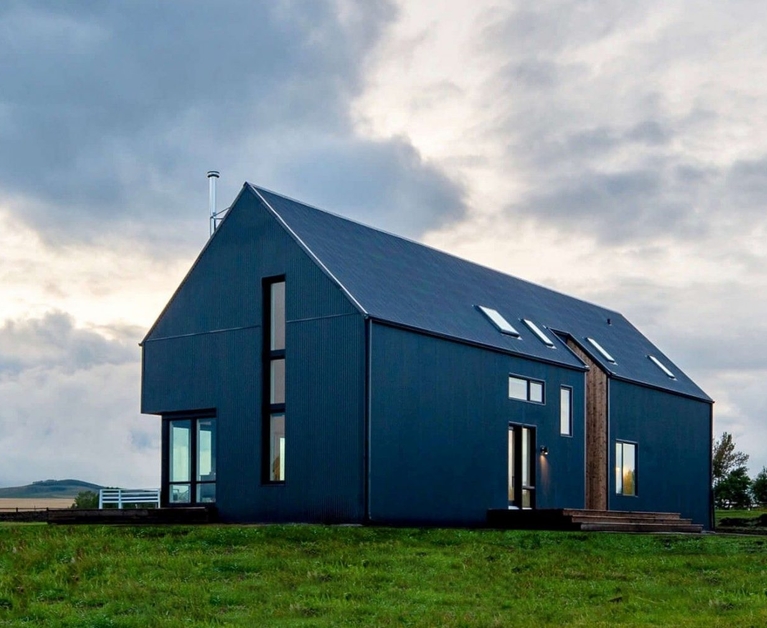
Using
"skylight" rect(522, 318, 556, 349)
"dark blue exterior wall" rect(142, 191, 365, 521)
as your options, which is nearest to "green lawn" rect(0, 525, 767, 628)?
"dark blue exterior wall" rect(142, 191, 365, 521)

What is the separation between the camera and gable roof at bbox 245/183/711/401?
83.7ft

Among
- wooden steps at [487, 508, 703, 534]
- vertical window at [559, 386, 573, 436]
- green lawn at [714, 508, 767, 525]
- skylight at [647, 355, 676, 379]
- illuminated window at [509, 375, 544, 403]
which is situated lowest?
green lawn at [714, 508, 767, 525]

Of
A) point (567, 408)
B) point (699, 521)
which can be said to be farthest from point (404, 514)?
point (699, 521)

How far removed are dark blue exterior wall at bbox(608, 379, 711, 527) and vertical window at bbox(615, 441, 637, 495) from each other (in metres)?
0.22

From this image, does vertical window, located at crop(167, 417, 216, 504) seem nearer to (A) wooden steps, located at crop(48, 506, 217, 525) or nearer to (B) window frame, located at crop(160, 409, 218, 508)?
(B) window frame, located at crop(160, 409, 218, 508)

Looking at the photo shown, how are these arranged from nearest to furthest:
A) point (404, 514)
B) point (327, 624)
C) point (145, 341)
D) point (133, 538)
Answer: point (327, 624)
point (133, 538)
point (404, 514)
point (145, 341)

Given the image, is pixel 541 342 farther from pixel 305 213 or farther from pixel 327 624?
pixel 327 624

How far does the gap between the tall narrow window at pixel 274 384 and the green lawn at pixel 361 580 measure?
16.5ft

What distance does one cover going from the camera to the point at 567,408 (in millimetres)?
31578

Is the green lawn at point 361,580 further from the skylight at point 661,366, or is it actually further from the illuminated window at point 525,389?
the skylight at point 661,366

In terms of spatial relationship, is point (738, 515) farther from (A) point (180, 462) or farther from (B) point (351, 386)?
(B) point (351, 386)

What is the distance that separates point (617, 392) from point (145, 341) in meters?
15.3

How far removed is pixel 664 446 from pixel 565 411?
7.49m

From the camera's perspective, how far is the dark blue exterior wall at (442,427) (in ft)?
78.3
